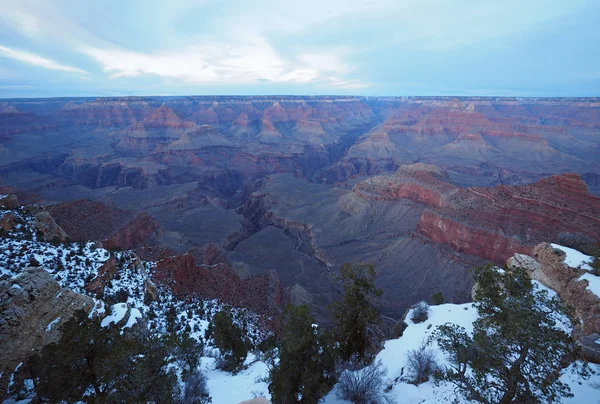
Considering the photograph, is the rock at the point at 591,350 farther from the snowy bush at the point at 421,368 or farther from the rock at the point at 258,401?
the rock at the point at 258,401

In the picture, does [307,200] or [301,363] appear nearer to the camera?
[301,363]

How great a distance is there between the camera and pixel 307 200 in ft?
259

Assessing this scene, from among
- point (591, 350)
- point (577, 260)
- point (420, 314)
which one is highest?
point (591, 350)

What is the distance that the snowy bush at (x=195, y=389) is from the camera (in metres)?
13.8

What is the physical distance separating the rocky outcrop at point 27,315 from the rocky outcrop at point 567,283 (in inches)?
855

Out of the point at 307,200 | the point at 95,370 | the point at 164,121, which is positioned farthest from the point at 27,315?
the point at 164,121

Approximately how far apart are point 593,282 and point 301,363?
18.2 m

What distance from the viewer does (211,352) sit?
21.6 meters

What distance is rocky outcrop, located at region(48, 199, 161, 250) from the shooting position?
1551 inches

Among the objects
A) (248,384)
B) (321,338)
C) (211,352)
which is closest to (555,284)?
(321,338)

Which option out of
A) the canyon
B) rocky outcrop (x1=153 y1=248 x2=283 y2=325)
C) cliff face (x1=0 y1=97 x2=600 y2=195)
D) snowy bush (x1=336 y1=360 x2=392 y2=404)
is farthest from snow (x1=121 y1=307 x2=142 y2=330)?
cliff face (x1=0 y1=97 x2=600 y2=195)

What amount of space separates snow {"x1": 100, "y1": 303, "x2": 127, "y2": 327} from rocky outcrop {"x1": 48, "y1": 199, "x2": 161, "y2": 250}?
23.6 meters

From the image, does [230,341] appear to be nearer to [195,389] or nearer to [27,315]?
[195,389]

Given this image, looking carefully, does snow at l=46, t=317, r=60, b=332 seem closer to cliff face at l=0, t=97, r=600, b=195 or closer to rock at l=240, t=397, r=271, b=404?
rock at l=240, t=397, r=271, b=404
